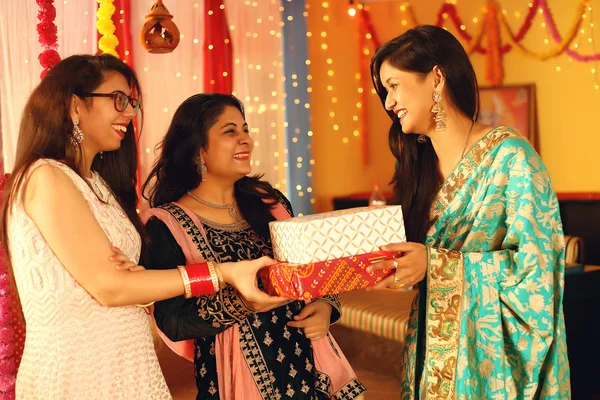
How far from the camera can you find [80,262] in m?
1.58

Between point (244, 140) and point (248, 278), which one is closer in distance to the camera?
point (248, 278)

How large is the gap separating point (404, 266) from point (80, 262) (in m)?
0.83

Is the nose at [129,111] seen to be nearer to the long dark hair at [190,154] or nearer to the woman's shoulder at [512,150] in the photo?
the long dark hair at [190,154]

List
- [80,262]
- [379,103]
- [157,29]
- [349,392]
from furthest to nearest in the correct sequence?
[379,103] < [157,29] < [349,392] < [80,262]

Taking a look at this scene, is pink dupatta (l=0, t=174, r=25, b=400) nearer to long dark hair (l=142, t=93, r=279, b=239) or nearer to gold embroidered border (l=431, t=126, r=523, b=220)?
long dark hair (l=142, t=93, r=279, b=239)

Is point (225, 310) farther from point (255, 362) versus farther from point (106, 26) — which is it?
point (106, 26)

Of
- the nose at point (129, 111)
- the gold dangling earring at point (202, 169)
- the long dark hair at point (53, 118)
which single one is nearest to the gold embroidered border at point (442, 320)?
the gold dangling earring at point (202, 169)

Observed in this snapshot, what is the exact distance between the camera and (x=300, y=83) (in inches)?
242

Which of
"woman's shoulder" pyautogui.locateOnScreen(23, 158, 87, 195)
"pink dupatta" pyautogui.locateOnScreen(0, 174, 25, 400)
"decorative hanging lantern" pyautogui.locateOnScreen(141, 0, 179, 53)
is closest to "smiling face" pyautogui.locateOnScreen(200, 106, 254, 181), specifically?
"woman's shoulder" pyautogui.locateOnScreen(23, 158, 87, 195)

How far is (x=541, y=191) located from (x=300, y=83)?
14.6 feet

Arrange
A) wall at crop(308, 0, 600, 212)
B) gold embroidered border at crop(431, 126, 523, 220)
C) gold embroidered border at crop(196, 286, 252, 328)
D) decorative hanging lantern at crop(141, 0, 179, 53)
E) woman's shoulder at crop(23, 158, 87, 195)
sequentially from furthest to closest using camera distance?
wall at crop(308, 0, 600, 212), decorative hanging lantern at crop(141, 0, 179, 53), gold embroidered border at crop(431, 126, 523, 220), gold embroidered border at crop(196, 286, 252, 328), woman's shoulder at crop(23, 158, 87, 195)

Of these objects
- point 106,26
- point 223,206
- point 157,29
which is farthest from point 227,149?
point 106,26

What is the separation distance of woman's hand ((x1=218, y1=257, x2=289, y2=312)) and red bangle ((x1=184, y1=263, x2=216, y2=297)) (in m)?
0.05

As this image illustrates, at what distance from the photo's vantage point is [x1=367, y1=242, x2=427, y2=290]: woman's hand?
175 centimetres
